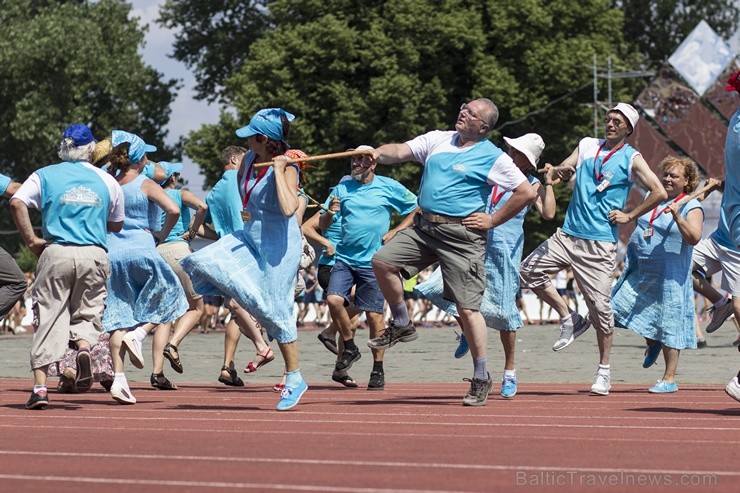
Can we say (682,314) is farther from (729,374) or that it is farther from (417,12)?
(417,12)

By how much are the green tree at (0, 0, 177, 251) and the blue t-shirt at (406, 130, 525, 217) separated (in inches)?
1646

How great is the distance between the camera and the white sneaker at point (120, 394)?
10.9 m

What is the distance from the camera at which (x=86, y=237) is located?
34.5ft

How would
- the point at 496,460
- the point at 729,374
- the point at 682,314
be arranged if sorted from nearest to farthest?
the point at 496,460, the point at 682,314, the point at 729,374

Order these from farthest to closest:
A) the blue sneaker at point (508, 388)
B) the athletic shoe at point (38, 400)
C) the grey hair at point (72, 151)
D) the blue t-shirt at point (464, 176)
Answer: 1. the blue sneaker at point (508, 388)
2. the grey hair at point (72, 151)
3. the blue t-shirt at point (464, 176)
4. the athletic shoe at point (38, 400)

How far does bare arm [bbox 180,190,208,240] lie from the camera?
1345 cm

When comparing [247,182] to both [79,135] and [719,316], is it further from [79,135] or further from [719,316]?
[719,316]

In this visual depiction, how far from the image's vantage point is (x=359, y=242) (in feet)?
43.9

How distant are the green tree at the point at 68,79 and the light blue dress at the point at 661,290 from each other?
40.1 metres

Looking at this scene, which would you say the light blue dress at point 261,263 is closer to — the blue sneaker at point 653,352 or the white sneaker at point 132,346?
the white sneaker at point 132,346

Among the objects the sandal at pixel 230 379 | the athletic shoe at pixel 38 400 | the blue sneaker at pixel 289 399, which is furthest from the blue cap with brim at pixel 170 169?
the blue sneaker at pixel 289 399

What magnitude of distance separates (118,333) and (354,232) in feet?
8.21

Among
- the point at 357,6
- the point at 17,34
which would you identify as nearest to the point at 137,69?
the point at 17,34

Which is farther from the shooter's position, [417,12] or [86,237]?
[417,12]
